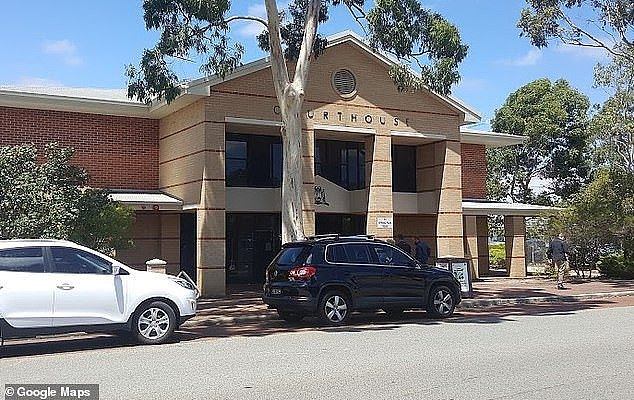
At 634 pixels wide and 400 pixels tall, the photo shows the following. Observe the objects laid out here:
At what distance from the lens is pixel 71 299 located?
11.4 meters

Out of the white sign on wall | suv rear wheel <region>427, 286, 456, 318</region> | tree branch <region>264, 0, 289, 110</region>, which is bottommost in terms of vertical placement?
suv rear wheel <region>427, 286, 456, 318</region>

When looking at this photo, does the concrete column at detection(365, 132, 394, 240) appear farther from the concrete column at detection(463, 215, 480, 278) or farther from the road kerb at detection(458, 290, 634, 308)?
the concrete column at detection(463, 215, 480, 278)

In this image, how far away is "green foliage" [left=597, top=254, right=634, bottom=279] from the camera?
28.6 metres

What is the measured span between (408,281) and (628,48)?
1775 cm

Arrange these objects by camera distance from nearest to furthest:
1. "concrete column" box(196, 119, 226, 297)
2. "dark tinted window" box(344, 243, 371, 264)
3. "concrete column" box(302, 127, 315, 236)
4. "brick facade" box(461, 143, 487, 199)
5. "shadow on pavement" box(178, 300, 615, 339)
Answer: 1. "shadow on pavement" box(178, 300, 615, 339)
2. "dark tinted window" box(344, 243, 371, 264)
3. "concrete column" box(196, 119, 226, 297)
4. "concrete column" box(302, 127, 315, 236)
5. "brick facade" box(461, 143, 487, 199)

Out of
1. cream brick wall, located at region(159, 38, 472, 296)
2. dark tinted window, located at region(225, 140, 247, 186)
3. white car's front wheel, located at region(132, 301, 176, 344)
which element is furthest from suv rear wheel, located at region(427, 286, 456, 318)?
dark tinted window, located at region(225, 140, 247, 186)

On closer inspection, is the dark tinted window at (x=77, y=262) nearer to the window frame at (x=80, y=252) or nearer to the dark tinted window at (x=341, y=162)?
the window frame at (x=80, y=252)

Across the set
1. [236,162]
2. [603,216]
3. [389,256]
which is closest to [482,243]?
[603,216]

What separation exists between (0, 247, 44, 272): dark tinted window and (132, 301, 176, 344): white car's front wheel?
1773mm

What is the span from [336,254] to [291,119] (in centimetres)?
455

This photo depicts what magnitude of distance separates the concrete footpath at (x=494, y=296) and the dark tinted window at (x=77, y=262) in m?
4.01

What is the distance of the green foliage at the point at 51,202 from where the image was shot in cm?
1518

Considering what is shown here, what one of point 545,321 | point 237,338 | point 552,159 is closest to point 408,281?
point 545,321

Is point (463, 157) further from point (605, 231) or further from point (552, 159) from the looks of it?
point (552, 159)
